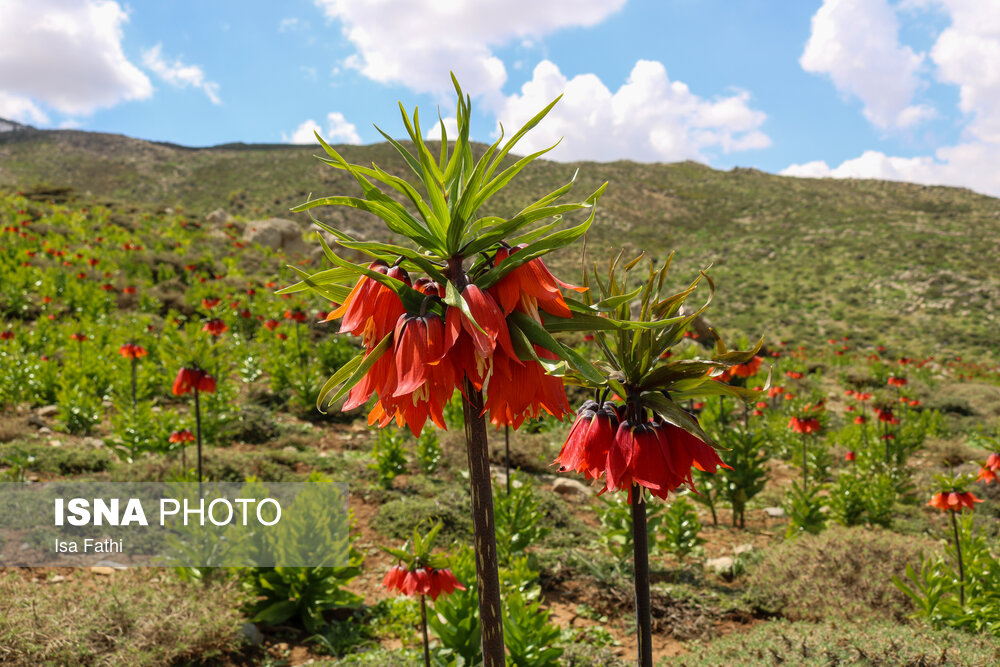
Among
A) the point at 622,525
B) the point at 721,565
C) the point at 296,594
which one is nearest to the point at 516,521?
the point at 622,525

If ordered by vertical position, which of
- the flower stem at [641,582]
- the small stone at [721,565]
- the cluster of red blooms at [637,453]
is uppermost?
the cluster of red blooms at [637,453]

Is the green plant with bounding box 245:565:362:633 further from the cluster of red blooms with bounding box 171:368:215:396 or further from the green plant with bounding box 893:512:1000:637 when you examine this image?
the green plant with bounding box 893:512:1000:637

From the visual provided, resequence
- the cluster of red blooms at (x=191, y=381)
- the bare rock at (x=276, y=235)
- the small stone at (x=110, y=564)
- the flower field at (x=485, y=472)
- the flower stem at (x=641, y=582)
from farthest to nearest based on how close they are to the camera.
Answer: the bare rock at (x=276, y=235) → the cluster of red blooms at (x=191, y=381) → the small stone at (x=110, y=564) → the flower stem at (x=641, y=582) → the flower field at (x=485, y=472)

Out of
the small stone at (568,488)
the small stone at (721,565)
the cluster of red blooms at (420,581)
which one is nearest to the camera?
the cluster of red blooms at (420,581)

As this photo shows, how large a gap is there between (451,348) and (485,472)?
316 mm

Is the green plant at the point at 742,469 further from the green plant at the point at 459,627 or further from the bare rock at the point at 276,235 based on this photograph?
the bare rock at the point at 276,235

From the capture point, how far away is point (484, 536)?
4.33 ft

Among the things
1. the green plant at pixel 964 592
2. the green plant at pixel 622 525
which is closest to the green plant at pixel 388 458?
the green plant at pixel 622 525

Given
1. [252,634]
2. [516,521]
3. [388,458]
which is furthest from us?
[388,458]

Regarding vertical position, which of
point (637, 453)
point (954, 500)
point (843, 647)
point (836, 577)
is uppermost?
point (637, 453)

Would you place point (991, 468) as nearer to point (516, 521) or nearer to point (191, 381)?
point (516, 521)

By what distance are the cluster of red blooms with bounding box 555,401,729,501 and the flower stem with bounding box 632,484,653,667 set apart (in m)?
0.11

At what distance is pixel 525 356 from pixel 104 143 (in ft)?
220

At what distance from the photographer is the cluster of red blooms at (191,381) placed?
5.05m
